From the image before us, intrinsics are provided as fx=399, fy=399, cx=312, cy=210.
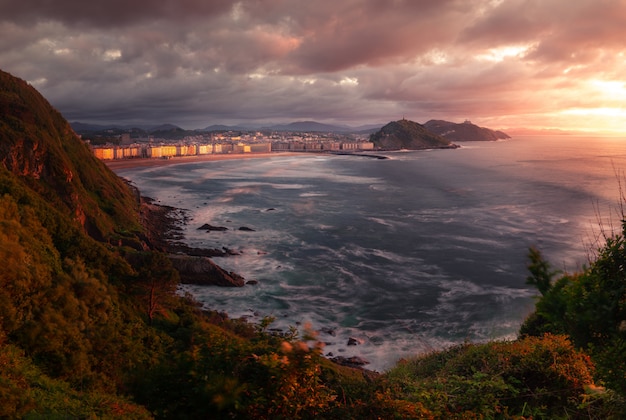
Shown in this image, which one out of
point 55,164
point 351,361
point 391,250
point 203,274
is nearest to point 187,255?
point 203,274

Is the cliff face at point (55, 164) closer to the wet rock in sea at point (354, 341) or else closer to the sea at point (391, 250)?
the sea at point (391, 250)

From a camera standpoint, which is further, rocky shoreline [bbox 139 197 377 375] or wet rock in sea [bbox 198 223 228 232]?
wet rock in sea [bbox 198 223 228 232]

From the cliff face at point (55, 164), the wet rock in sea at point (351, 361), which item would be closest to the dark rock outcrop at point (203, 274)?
the cliff face at point (55, 164)

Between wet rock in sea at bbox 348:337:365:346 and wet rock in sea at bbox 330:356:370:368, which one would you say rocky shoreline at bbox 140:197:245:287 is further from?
wet rock in sea at bbox 330:356:370:368

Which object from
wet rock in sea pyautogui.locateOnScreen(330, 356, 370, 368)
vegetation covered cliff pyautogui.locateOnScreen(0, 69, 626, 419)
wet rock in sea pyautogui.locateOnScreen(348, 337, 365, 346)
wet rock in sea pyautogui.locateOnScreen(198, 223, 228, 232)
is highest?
vegetation covered cliff pyautogui.locateOnScreen(0, 69, 626, 419)

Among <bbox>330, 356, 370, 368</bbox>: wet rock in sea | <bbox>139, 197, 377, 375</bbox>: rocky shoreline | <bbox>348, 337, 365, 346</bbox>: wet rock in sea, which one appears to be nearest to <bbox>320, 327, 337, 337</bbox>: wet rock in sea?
<bbox>139, 197, 377, 375</bbox>: rocky shoreline

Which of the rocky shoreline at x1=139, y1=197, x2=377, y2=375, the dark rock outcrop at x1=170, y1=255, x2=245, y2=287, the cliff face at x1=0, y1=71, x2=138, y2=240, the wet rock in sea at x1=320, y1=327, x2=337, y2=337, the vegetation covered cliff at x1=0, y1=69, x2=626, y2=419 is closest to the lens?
the vegetation covered cliff at x1=0, y1=69, x2=626, y2=419

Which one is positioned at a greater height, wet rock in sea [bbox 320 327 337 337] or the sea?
the sea
